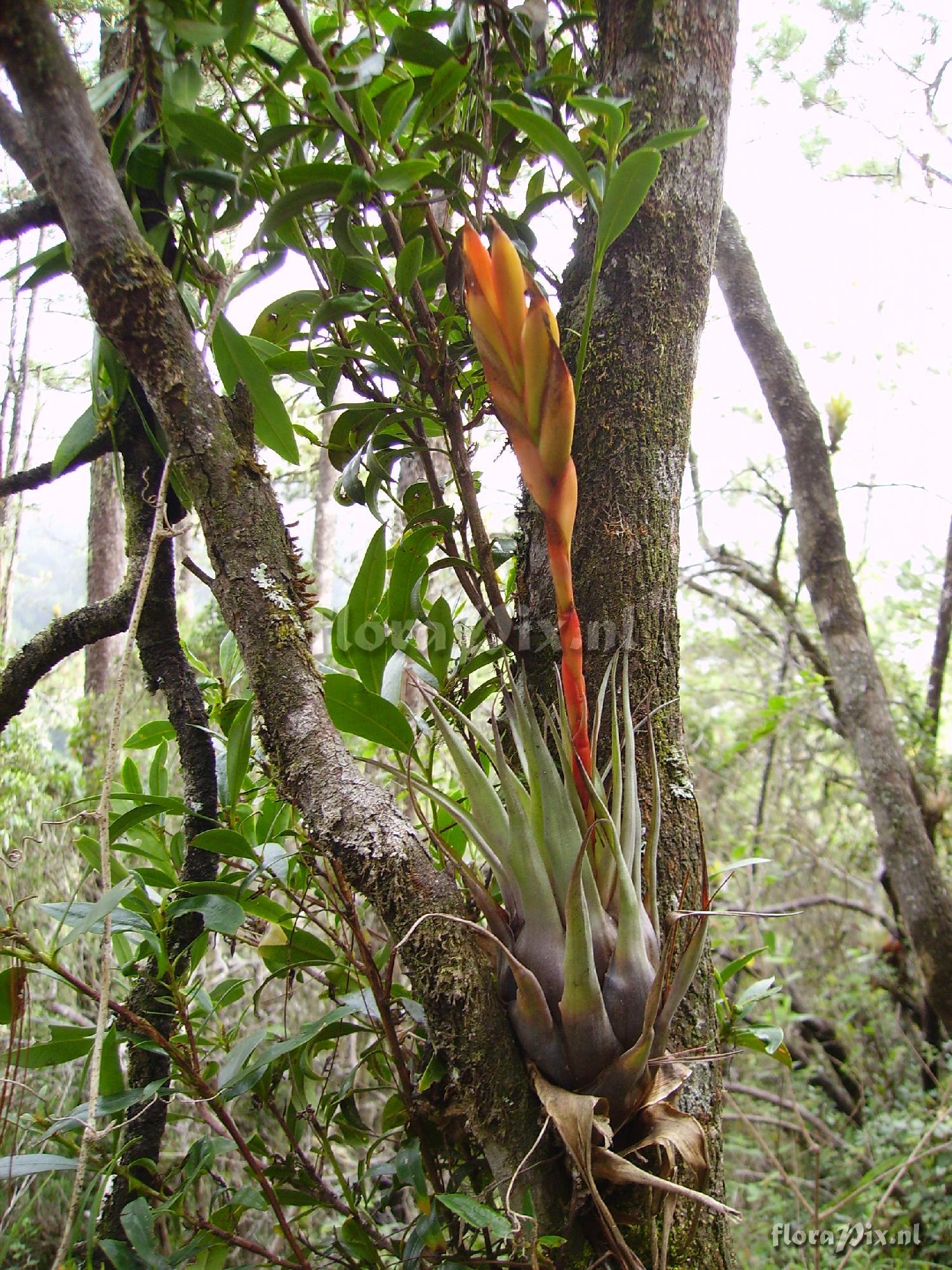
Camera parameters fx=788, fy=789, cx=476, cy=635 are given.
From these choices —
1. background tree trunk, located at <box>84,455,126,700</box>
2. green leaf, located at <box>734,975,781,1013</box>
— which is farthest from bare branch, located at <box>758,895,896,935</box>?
background tree trunk, located at <box>84,455,126,700</box>

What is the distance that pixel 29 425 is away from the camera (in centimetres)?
496

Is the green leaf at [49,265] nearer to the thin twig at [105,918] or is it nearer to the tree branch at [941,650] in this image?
the thin twig at [105,918]

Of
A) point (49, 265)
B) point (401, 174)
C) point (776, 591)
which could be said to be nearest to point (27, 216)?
point (49, 265)

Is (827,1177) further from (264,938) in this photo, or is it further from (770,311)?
(770,311)

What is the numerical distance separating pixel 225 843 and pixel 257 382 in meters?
0.36

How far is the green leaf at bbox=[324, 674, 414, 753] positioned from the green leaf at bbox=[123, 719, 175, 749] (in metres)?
0.24

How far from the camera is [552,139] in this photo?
54 cm

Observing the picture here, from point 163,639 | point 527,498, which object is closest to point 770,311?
point 527,498

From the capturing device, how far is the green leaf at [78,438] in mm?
676

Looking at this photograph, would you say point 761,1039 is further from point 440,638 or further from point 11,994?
point 11,994

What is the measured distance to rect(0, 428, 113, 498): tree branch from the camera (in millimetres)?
645

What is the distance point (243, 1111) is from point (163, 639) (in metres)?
1.40

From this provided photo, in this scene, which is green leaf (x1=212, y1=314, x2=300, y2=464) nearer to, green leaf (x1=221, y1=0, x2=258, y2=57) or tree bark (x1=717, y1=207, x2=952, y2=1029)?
green leaf (x1=221, y1=0, x2=258, y2=57)

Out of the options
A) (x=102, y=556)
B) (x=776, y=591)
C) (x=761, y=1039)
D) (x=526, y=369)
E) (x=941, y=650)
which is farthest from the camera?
(x=102, y=556)
